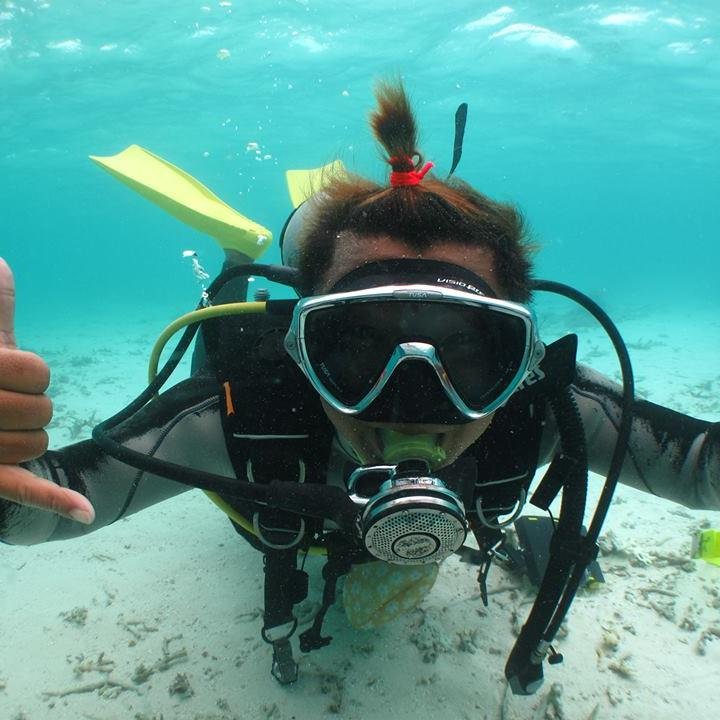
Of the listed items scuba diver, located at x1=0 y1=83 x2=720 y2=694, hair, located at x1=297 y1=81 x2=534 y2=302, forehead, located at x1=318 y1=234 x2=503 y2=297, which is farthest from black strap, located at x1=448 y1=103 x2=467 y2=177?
forehead, located at x1=318 y1=234 x2=503 y2=297

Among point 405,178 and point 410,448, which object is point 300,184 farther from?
point 410,448

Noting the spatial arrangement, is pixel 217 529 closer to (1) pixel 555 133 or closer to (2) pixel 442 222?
(2) pixel 442 222

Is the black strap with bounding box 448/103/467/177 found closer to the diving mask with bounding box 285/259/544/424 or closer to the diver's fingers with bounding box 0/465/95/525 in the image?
the diving mask with bounding box 285/259/544/424

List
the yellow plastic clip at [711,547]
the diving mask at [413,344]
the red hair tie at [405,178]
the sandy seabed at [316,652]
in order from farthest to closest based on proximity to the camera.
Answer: the yellow plastic clip at [711,547] → the sandy seabed at [316,652] → the red hair tie at [405,178] → the diving mask at [413,344]

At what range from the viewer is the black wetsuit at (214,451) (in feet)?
8.25

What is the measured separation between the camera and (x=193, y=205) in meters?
7.27

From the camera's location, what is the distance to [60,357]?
1938cm

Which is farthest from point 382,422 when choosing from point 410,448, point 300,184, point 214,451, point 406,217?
point 300,184

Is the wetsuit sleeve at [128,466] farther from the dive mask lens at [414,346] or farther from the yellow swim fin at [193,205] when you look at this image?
the yellow swim fin at [193,205]

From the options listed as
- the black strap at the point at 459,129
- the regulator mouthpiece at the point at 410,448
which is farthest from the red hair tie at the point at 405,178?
the regulator mouthpiece at the point at 410,448

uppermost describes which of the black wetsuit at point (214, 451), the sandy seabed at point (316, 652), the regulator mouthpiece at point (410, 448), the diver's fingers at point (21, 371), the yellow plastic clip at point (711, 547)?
the diver's fingers at point (21, 371)

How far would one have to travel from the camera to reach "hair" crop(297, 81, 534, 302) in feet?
7.68

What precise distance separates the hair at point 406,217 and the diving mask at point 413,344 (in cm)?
19

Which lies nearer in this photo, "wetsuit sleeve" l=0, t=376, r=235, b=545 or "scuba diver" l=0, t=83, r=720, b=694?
"scuba diver" l=0, t=83, r=720, b=694
